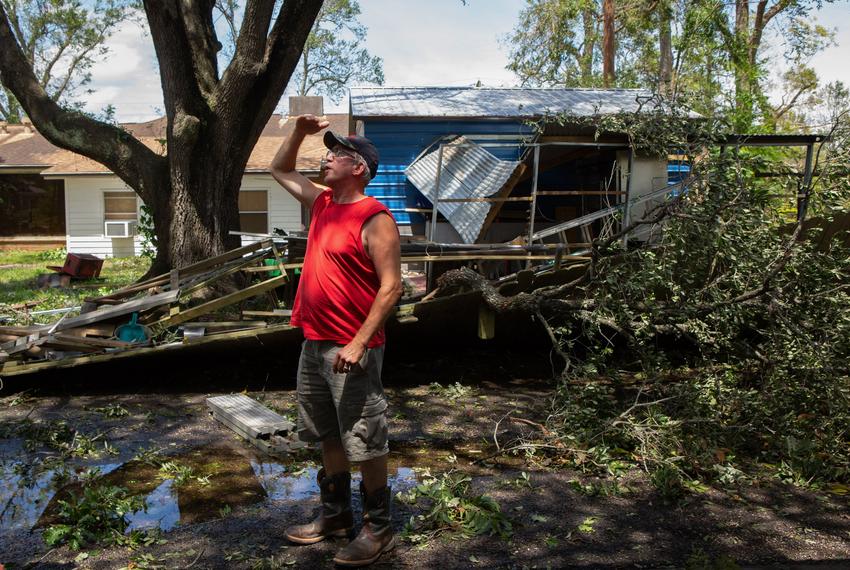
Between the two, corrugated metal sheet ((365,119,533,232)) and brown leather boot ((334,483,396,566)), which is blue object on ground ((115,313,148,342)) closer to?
brown leather boot ((334,483,396,566))

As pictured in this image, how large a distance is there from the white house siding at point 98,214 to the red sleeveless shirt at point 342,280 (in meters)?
16.9

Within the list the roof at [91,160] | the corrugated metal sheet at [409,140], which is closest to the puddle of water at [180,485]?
the corrugated metal sheet at [409,140]

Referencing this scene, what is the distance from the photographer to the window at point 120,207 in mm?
20219

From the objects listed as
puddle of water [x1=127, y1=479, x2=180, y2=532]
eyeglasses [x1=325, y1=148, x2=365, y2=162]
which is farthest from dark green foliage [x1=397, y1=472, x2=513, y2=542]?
eyeglasses [x1=325, y1=148, x2=365, y2=162]

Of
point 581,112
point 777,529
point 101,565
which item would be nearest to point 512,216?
point 581,112

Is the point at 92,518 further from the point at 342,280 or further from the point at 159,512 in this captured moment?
the point at 342,280

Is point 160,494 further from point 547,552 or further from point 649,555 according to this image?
→ point 649,555

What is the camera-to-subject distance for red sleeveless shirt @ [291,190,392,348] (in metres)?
3.24

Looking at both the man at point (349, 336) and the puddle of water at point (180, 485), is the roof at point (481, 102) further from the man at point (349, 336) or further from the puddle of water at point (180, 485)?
the man at point (349, 336)

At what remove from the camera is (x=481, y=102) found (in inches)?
464

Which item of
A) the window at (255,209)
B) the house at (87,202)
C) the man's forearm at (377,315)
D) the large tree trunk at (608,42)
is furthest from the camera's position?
the large tree trunk at (608,42)

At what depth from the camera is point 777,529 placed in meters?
3.71

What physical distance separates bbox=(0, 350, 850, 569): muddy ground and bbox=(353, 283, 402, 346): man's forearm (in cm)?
101

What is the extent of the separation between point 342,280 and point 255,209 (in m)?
17.4
